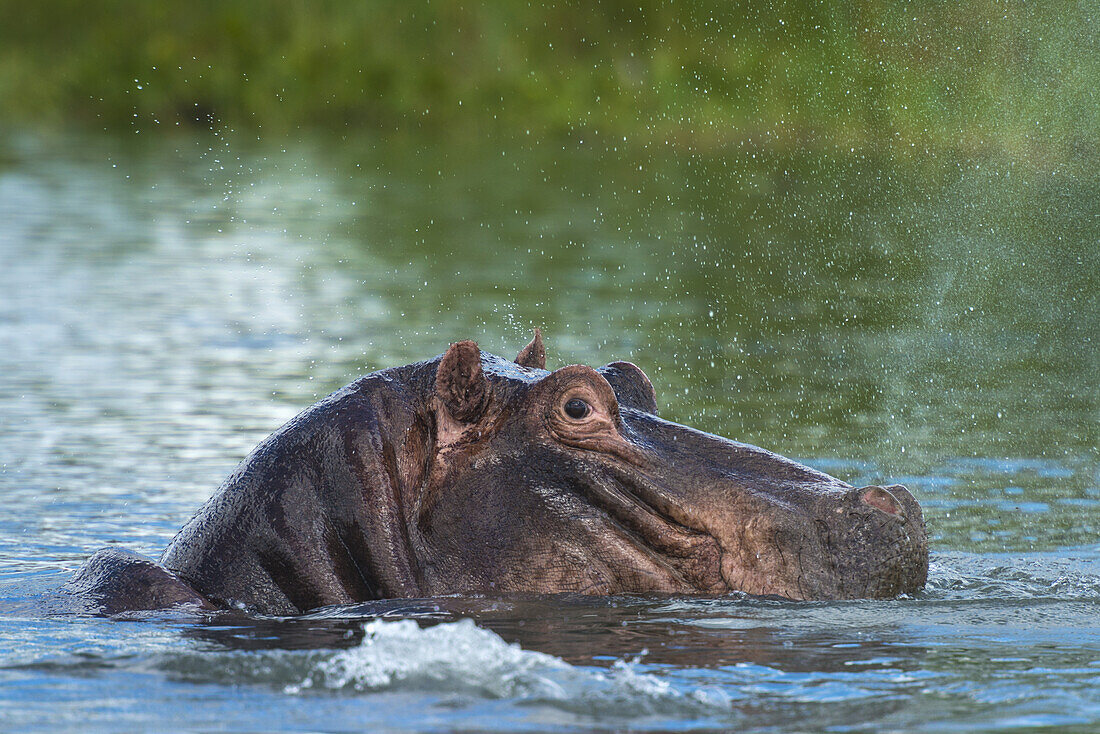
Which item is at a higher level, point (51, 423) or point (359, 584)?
point (51, 423)

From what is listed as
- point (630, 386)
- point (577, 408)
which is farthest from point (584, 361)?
point (577, 408)

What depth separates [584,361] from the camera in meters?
14.5

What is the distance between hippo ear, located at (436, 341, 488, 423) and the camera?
6473 millimetres

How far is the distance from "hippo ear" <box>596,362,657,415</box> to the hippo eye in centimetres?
45

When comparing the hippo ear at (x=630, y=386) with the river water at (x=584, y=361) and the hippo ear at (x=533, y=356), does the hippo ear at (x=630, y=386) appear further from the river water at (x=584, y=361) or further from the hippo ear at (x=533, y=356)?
the river water at (x=584, y=361)

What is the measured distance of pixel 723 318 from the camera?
61.4 feet

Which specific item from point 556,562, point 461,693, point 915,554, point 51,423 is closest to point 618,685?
point 461,693

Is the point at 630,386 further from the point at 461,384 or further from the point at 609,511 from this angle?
the point at 461,384

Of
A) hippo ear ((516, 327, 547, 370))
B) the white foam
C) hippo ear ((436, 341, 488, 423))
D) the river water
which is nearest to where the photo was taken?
the white foam

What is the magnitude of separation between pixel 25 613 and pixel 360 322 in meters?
11.2

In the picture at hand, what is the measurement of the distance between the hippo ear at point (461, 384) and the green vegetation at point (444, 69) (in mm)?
36066

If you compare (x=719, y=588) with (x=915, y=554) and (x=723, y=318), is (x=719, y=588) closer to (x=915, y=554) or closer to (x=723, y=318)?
(x=915, y=554)

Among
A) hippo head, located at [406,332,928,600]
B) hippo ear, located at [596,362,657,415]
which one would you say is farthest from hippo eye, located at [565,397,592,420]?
hippo ear, located at [596,362,657,415]

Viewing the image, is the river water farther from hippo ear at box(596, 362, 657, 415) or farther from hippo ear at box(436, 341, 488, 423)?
hippo ear at box(596, 362, 657, 415)
